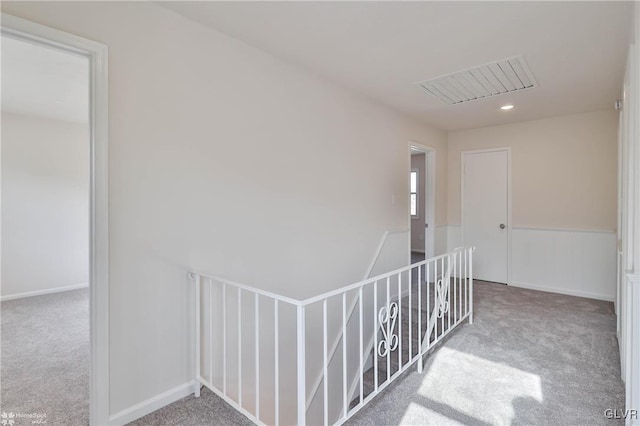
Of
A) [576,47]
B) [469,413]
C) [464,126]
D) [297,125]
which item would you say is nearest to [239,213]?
[297,125]

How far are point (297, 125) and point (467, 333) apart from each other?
247cm

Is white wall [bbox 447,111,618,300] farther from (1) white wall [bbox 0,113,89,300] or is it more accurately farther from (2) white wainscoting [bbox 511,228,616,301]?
(1) white wall [bbox 0,113,89,300]

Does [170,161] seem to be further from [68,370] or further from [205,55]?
[68,370]

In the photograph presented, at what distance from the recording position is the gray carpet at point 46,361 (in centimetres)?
187

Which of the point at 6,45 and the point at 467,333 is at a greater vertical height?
the point at 6,45

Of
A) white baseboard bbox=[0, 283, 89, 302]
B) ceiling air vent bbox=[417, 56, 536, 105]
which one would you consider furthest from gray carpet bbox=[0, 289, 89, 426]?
ceiling air vent bbox=[417, 56, 536, 105]

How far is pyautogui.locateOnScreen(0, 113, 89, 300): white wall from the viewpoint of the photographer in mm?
3920

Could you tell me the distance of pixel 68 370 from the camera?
2.27 meters

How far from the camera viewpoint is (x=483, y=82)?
3004 millimetres

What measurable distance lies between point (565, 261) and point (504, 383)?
2977 millimetres

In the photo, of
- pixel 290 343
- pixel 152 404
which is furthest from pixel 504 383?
pixel 152 404

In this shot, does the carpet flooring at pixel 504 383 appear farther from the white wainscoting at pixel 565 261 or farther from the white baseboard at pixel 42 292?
the white baseboard at pixel 42 292

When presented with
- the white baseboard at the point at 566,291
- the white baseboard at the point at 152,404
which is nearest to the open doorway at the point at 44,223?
the white baseboard at the point at 152,404

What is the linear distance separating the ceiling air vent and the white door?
166cm
